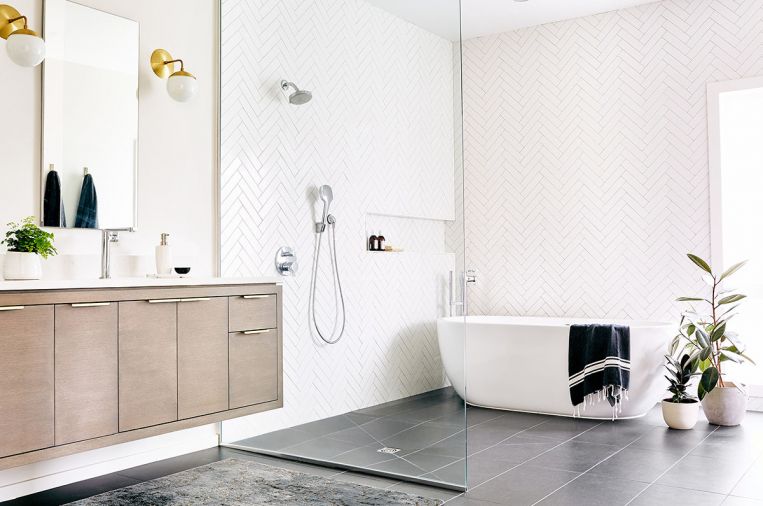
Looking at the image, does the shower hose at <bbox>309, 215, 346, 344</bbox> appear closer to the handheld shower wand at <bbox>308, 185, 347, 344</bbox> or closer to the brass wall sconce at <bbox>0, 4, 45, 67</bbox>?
the handheld shower wand at <bbox>308, 185, 347, 344</bbox>

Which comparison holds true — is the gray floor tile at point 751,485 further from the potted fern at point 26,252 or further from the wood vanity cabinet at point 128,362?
the potted fern at point 26,252

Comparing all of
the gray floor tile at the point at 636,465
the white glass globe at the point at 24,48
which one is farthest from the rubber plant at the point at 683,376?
the white glass globe at the point at 24,48

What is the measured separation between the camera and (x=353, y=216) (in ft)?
12.3

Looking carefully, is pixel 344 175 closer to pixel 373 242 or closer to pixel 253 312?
pixel 373 242

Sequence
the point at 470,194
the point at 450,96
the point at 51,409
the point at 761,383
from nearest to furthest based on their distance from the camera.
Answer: the point at 51,409
the point at 450,96
the point at 761,383
the point at 470,194

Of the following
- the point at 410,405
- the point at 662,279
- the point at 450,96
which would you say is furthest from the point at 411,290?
the point at 662,279

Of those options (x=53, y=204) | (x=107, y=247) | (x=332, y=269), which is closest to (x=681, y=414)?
(x=332, y=269)

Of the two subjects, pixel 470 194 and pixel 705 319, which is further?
pixel 470 194

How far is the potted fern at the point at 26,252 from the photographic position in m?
2.77

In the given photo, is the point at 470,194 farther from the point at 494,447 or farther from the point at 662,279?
the point at 494,447

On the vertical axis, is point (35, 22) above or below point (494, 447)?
above

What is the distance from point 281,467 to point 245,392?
429 mm

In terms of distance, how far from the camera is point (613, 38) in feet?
18.1

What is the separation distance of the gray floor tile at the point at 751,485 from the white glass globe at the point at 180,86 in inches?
125
